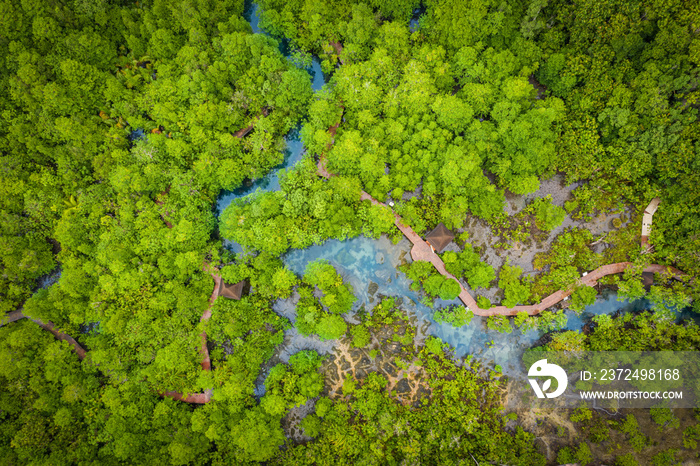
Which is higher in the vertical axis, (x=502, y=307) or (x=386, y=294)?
(x=502, y=307)

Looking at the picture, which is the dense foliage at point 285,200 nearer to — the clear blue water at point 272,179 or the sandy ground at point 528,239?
the sandy ground at point 528,239

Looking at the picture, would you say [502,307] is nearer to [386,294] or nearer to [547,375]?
[547,375]

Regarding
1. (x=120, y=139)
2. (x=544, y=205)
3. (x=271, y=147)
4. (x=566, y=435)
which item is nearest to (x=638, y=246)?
(x=544, y=205)

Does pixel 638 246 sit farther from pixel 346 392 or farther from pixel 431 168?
pixel 346 392

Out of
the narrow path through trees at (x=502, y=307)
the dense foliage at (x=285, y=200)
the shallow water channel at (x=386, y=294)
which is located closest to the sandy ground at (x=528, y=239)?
the dense foliage at (x=285, y=200)

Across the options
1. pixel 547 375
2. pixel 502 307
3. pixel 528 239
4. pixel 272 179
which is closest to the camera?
pixel 547 375

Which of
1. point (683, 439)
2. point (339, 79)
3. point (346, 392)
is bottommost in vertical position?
point (346, 392)

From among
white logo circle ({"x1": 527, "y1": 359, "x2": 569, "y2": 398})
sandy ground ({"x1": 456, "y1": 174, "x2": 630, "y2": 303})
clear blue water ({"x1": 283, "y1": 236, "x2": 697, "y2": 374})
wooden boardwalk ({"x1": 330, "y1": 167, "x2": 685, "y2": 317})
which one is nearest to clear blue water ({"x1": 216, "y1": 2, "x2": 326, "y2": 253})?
clear blue water ({"x1": 283, "y1": 236, "x2": 697, "y2": 374})

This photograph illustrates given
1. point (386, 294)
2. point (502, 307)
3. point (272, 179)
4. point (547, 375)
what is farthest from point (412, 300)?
point (272, 179)

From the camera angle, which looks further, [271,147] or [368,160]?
[271,147]

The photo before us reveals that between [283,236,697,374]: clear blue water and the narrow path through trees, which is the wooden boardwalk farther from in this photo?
[283,236,697,374]: clear blue water

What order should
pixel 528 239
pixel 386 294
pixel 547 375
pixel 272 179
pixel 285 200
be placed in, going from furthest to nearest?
pixel 272 179 → pixel 386 294 → pixel 528 239 → pixel 285 200 → pixel 547 375
